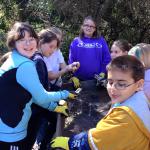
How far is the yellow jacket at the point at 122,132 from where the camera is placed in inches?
85.2

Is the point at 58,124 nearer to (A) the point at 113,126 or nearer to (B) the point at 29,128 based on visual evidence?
(B) the point at 29,128

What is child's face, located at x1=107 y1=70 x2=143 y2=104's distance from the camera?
7.51 ft

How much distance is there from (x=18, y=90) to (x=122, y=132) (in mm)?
960

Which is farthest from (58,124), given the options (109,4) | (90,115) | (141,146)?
(109,4)

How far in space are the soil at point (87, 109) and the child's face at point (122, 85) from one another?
136 centimetres

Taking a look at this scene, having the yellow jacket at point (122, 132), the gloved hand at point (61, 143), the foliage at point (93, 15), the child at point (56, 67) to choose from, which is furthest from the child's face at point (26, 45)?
the foliage at point (93, 15)

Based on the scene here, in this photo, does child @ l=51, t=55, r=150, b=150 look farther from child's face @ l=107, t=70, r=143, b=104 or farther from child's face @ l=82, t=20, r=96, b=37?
child's face @ l=82, t=20, r=96, b=37

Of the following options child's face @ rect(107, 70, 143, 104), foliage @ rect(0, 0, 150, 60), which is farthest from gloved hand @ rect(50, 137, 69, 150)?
foliage @ rect(0, 0, 150, 60)

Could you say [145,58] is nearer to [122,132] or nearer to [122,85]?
[122,85]

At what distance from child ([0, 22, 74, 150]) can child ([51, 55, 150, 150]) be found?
2.01 feet

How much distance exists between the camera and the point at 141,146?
2.24 m

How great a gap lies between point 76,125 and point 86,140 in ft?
4.92

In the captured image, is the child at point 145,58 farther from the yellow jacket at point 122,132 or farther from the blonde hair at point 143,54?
the yellow jacket at point 122,132

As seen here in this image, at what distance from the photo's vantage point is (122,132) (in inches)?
85.2
